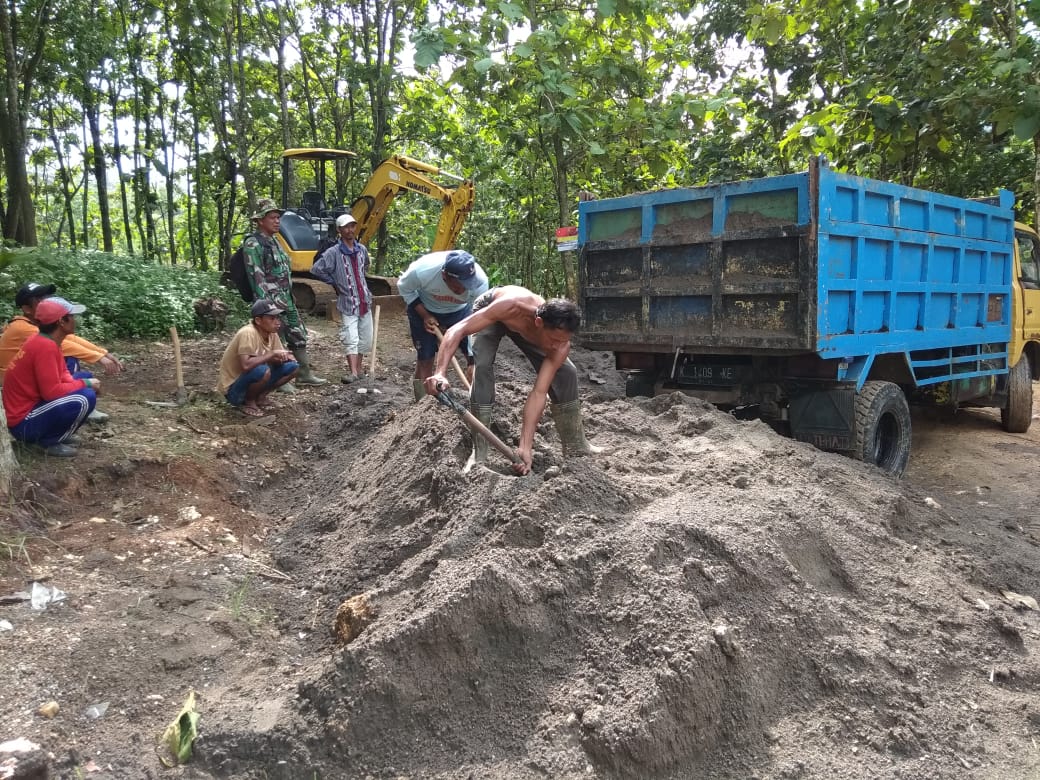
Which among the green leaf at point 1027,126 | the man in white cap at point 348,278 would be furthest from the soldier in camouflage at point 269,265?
the green leaf at point 1027,126

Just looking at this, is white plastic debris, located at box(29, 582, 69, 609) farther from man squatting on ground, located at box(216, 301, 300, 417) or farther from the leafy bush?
the leafy bush

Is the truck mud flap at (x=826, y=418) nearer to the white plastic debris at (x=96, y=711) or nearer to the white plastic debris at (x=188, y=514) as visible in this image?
the white plastic debris at (x=188, y=514)

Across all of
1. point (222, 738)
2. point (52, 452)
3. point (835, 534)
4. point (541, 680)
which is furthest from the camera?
point (52, 452)

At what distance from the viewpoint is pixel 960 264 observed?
6.45m

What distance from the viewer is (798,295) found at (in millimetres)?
4977

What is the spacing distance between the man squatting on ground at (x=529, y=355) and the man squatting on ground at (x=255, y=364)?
7.52ft

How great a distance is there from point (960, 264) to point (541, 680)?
563 cm

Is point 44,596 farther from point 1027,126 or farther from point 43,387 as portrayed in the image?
point 1027,126

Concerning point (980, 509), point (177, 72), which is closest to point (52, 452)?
point (980, 509)

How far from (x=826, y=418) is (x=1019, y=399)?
3.86m

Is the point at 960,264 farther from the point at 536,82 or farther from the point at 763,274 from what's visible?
the point at 536,82

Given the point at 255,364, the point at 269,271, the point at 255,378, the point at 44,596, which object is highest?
the point at 269,271

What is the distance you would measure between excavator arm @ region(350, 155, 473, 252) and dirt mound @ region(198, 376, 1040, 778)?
7387 mm

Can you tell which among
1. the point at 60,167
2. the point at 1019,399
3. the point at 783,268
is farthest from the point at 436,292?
the point at 60,167
